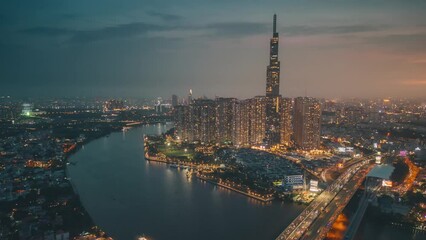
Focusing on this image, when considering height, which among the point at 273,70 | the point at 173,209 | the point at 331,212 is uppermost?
the point at 273,70

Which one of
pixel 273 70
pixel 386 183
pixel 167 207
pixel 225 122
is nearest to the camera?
pixel 167 207

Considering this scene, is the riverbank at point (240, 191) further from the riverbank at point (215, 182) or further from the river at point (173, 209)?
the river at point (173, 209)

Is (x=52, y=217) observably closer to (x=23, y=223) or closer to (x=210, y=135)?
(x=23, y=223)

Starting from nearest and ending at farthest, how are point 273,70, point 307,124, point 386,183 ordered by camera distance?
point 386,183
point 307,124
point 273,70

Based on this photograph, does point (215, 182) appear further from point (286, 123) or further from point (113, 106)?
point (113, 106)

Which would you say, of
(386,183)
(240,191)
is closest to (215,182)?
(240,191)

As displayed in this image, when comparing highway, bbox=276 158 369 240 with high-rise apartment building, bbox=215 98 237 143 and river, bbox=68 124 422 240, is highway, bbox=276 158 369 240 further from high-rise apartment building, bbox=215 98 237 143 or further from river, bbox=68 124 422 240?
high-rise apartment building, bbox=215 98 237 143
